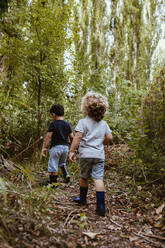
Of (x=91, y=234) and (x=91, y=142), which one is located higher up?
(x=91, y=142)

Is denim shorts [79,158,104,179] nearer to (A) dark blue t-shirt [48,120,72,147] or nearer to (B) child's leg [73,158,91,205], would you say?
(B) child's leg [73,158,91,205]

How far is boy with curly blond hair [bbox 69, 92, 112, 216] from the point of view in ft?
8.50

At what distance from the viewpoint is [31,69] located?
441 centimetres

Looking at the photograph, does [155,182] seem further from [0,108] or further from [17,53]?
[17,53]

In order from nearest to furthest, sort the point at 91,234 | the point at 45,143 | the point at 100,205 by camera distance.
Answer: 1. the point at 91,234
2. the point at 100,205
3. the point at 45,143

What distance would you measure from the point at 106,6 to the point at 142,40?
2964mm

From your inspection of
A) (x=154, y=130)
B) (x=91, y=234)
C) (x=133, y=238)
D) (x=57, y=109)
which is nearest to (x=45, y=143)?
(x=57, y=109)

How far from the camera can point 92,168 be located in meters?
2.63

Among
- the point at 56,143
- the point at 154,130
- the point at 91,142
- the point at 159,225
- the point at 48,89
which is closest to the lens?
the point at 159,225

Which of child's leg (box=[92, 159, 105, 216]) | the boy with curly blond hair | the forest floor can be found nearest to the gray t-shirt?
the boy with curly blond hair

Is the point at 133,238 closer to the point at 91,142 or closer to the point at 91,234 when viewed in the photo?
the point at 91,234

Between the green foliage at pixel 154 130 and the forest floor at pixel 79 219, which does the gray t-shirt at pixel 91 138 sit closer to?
the forest floor at pixel 79 219

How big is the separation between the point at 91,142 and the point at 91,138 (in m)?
0.05

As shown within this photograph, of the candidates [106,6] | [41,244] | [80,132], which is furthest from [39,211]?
[106,6]
